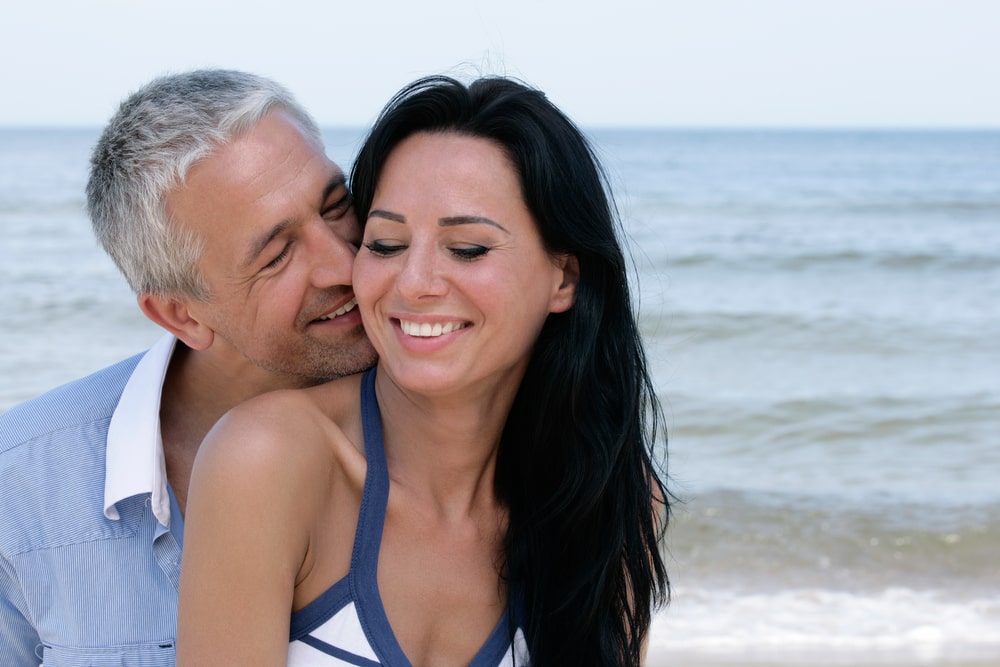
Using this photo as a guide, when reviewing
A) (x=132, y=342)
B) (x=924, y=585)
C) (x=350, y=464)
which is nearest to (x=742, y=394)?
(x=924, y=585)

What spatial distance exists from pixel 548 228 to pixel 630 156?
141 ft

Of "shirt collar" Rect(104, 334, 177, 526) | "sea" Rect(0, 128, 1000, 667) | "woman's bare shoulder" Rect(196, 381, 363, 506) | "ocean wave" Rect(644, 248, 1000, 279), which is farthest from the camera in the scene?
"ocean wave" Rect(644, 248, 1000, 279)

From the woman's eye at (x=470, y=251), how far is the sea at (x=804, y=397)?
0.55 meters

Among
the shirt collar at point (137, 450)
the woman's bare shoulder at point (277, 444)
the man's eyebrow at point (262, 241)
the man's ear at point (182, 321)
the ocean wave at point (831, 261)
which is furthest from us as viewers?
the ocean wave at point (831, 261)

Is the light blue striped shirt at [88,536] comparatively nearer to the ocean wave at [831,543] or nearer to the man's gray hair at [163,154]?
the man's gray hair at [163,154]

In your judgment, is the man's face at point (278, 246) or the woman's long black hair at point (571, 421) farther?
the man's face at point (278, 246)

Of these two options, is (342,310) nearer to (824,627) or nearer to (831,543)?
(824,627)

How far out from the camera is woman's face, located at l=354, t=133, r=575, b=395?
234 centimetres

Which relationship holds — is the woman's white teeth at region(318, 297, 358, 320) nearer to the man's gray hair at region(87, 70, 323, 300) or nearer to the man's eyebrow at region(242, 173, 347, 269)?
the man's eyebrow at region(242, 173, 347, 269)

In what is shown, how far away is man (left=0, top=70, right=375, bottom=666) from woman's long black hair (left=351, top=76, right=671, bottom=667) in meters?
0.27

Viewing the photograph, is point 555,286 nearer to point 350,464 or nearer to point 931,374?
point 350,464

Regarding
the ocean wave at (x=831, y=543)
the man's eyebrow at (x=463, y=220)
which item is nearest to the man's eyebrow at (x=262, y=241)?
the man's eyebrow at (x=463, y=220)

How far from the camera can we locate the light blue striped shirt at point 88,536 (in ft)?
8.86

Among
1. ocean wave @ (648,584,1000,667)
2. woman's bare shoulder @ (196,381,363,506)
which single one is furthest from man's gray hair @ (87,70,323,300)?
ocean wave @ (648,584,1000,667)
